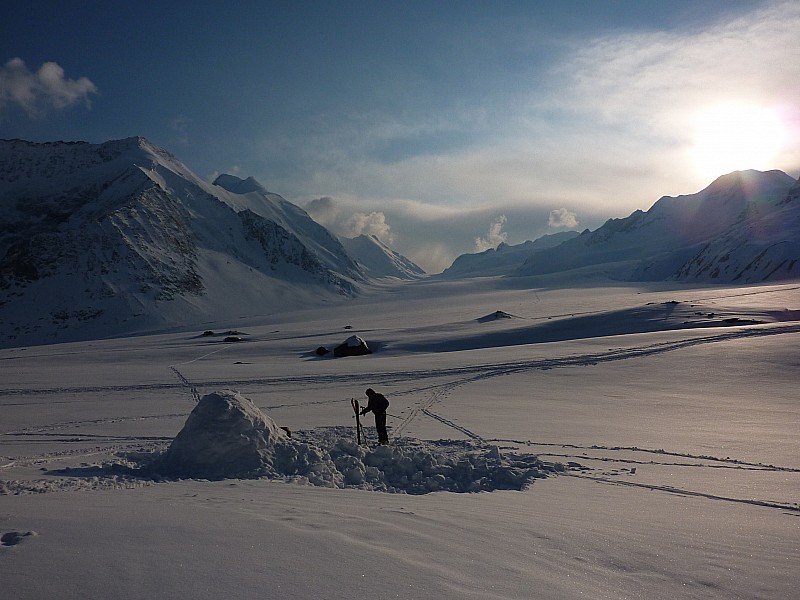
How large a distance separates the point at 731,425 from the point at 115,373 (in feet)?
89.9

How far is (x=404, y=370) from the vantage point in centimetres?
2425

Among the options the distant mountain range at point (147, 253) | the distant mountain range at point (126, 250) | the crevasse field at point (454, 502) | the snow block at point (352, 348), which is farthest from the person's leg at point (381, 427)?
the distant mountain range at point (126, 250)

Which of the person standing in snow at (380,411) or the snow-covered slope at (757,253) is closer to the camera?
the person standing in snow at (380,411)

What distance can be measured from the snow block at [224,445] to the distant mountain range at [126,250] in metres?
74.3

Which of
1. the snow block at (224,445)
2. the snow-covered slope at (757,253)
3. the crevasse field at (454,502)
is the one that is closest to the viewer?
the crevasse field at (454,502)

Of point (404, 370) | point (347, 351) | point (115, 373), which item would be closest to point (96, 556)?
point (404, 370)

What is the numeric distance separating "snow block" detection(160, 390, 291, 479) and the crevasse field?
540 millimetres

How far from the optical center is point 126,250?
88.6 metres

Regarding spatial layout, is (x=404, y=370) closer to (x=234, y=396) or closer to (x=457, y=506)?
(x=234, y=396)

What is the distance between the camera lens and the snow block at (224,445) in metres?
8.41

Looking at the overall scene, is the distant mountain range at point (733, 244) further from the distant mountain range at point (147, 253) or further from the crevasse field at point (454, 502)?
the crevasse field at point (454, 502)

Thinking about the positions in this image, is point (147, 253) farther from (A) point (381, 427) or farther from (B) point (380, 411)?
(A) point (381, 427)

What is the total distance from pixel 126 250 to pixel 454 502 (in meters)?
95.8

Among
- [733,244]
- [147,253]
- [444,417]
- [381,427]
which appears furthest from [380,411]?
[733,244]
